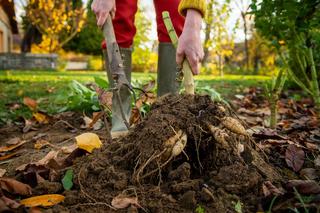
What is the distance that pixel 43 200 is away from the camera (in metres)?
1.35

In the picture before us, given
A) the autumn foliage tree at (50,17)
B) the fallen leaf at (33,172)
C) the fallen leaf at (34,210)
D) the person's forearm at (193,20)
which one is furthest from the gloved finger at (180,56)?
the autumn foliage tree at (50,17)

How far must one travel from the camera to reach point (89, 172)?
1503 mm

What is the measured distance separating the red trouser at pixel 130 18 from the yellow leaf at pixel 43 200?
153 centimetres

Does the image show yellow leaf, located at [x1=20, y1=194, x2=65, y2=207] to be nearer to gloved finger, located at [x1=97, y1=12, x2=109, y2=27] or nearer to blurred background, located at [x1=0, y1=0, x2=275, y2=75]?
gloved finger, located at [x1=97, y1=12, x2=109, y2=27]

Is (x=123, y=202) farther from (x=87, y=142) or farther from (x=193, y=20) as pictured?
(x=193, y=20)

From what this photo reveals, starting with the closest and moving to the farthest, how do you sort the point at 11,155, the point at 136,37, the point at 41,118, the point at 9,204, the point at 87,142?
1. the point at 9,204
2. the point at 87,142
3. the point at 11,155
4. the point at 41,118
5. the point at 136,37

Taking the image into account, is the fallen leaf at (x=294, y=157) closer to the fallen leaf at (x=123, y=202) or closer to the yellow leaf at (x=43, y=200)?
the fallen leaf at (x=123, y=202)

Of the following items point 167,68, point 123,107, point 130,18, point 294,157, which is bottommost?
point 294,157

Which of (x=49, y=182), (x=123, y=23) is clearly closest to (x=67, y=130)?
(x=123, y=23)

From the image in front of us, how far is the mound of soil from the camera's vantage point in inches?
52.2

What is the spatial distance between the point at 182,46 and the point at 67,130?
1595mm

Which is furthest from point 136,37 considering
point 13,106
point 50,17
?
point 13,106

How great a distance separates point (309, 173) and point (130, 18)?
1622mm

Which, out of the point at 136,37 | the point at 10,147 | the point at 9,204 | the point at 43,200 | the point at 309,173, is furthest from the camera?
the point at 136,37
